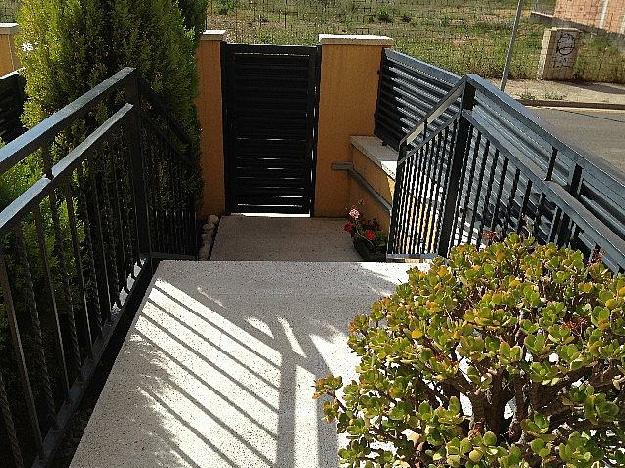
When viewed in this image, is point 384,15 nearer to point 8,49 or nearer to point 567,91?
point 567,91

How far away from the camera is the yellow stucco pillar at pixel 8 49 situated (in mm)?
5734

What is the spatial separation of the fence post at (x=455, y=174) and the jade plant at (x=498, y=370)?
166cm

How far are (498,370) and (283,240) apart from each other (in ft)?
16.0

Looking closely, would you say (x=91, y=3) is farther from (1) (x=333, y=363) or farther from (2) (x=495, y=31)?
(2) (x=495, y=31)

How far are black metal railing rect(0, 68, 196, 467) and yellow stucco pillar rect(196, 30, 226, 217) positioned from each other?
2.27 m

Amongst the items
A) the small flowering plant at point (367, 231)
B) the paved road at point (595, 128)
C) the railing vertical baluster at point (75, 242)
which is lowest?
the small flowering plant at point (367, 231)

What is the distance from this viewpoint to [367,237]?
5.60m

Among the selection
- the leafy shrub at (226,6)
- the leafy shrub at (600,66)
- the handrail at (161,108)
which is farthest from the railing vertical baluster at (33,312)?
the leafy shrub at (600,66)

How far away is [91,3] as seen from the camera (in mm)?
3107

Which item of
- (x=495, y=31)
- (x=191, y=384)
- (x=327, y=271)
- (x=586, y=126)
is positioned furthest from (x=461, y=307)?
(x=495, y=31)

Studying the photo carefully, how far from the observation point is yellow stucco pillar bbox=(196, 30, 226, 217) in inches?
230

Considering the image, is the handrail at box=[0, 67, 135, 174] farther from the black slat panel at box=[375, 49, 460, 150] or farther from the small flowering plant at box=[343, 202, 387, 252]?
the small flowering plant at box=[343, 202, 387, 252]

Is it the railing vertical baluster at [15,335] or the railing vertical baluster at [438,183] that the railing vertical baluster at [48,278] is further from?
the railing vertical baluster at [438,183]

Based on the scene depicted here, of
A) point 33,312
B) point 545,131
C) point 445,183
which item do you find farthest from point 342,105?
point 33,312
